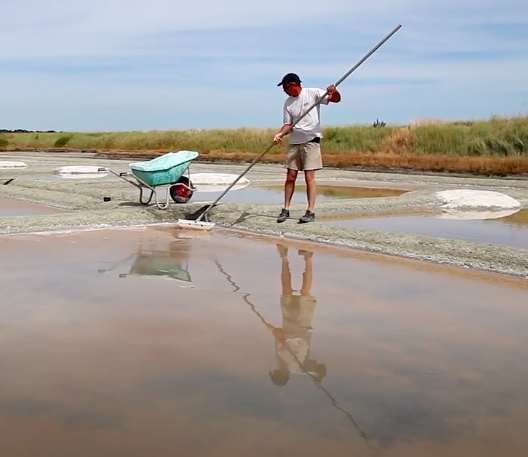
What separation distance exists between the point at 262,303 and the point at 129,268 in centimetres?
118

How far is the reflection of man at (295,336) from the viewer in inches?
101

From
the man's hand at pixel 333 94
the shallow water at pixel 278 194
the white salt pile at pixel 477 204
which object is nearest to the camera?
the man's hand at pixel 333 94

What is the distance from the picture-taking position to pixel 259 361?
2.67 m

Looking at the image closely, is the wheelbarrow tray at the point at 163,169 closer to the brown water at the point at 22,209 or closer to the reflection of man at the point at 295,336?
the brown water at the point at 22,209

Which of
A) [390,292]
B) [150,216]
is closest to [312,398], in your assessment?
[390,292]

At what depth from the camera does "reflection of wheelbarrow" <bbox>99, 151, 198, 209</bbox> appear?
7.22 m

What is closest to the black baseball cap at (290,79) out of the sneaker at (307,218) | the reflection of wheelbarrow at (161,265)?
the sneaker at (307,218)

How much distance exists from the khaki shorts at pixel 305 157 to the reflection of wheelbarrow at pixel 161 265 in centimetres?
148

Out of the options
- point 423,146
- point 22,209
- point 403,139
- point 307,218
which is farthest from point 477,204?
point 403,139

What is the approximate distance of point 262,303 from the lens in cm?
357

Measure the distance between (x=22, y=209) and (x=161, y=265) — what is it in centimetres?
407

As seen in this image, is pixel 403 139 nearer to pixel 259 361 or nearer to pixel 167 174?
pixel 167 174

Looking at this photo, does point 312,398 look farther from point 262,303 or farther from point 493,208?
point 493,208

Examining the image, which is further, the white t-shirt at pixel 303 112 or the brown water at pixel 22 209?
the brown water at pixel 22 209
